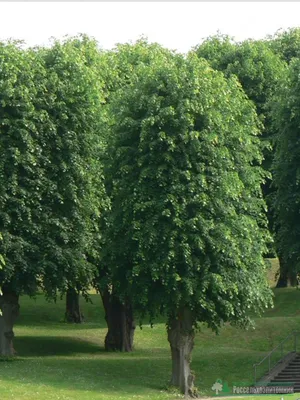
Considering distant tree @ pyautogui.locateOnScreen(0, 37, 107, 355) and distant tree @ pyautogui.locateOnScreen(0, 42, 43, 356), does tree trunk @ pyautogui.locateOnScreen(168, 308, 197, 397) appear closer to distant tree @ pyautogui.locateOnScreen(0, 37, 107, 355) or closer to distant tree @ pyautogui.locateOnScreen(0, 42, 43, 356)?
distant tree @ pyautogui.locateOnScreen(0, 37, 107, 355)

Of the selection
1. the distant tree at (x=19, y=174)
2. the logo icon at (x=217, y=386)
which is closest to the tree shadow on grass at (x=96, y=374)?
the logo icon at (x=217, y=386)

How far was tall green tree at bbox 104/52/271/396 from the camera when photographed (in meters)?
43.8

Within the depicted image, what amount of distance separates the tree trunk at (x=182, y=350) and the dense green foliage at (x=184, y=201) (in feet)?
2.64

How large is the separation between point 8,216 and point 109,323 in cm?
1226

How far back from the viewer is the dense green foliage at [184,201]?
144 feet

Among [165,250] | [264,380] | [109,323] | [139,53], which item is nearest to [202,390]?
[264,380]

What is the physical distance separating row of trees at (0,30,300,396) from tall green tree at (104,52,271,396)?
0.23 ft

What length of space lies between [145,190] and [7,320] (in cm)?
1166

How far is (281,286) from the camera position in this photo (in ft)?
235

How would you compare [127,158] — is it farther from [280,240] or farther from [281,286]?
[281,286]

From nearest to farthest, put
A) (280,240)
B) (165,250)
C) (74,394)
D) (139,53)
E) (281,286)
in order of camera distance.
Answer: (74,394)
(165,250)
(280,240)
(139,53)
(281,286)

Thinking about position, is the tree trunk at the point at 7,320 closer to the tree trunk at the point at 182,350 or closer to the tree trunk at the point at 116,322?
the tree trunk at the point at 116,322

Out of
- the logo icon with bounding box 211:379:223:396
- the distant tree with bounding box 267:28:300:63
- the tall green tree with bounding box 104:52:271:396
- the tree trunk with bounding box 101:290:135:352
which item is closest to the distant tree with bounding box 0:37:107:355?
the tall green tree with bounding box 104:52:271:396

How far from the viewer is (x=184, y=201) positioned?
145 feet
